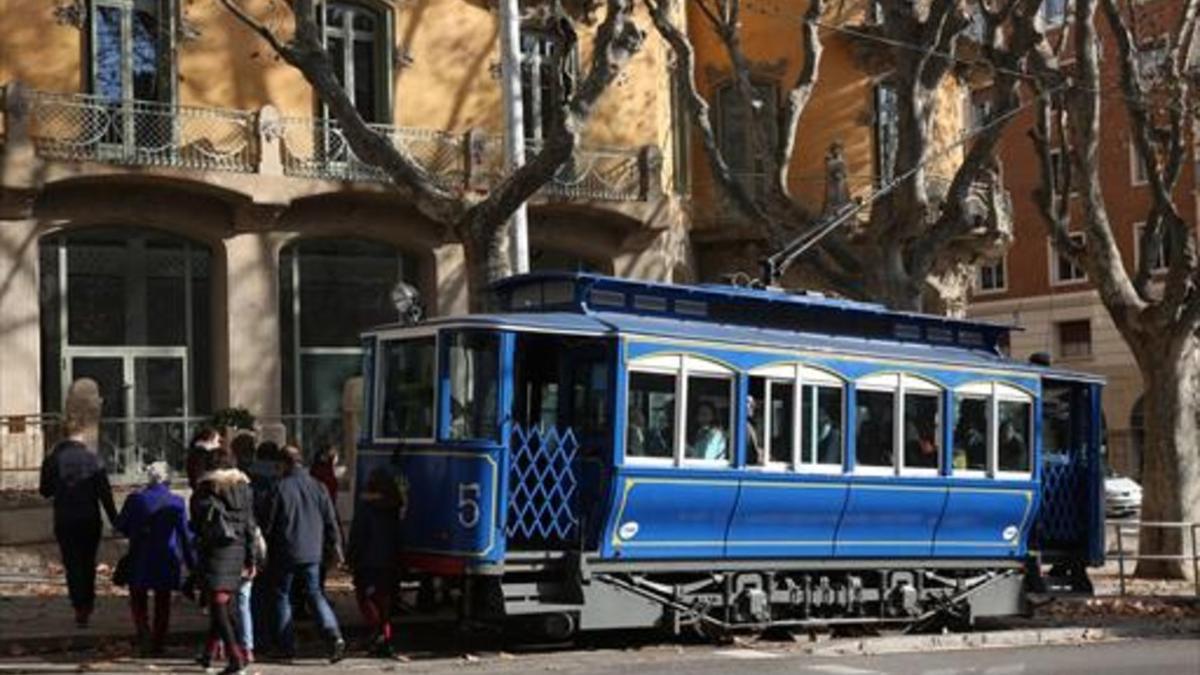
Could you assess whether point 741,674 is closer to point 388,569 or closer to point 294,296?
point 388,569

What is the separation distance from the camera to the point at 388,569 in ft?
41.8

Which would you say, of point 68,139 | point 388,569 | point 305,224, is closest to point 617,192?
point 305,224

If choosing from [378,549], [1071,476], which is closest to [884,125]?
[1071,476]

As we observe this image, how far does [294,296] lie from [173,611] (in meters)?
10.5

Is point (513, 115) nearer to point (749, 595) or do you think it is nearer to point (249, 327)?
point (749, 595)

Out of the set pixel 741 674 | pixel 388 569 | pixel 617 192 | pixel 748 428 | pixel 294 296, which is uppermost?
pixel 617 192

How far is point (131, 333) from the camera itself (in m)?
24.0

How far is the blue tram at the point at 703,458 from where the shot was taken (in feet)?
42.7

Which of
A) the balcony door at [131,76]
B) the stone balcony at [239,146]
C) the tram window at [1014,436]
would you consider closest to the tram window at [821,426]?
the tram window at [1014,436]

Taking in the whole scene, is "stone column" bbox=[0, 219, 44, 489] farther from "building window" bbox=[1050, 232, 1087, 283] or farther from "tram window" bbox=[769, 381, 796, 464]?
"building window" bbox=[1050, 232, 1087, 283]

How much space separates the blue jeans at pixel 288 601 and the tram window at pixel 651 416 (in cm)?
280

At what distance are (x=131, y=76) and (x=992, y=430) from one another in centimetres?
1395

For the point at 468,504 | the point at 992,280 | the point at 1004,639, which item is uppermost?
the point at 992,280

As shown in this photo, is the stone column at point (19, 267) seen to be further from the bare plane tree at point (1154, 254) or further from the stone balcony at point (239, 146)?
the bare plane tree at point (1154, 254)
